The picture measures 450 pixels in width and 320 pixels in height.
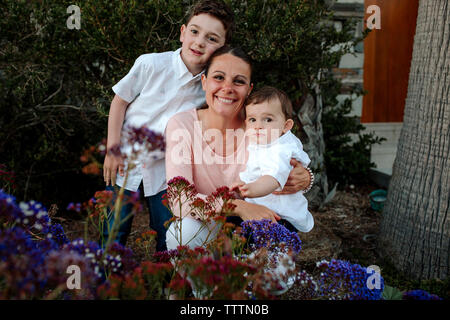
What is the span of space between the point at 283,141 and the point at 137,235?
2.10m

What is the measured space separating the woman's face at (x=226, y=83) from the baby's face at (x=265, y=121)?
11 cm

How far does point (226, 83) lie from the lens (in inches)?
84.1

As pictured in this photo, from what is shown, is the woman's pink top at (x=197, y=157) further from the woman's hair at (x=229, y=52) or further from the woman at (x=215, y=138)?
the woman's hair at (x=229, y=52)

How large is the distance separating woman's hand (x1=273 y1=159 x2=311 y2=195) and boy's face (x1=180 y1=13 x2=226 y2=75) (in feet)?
2.75

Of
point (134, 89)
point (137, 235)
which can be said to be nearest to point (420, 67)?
point (134, 89)

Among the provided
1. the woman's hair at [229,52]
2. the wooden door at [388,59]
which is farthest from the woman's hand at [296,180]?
the wooden door at [388,59]

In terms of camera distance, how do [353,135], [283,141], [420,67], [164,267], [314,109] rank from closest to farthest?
[164,267]
[283,141]
[420,67]
[314,109]
[353,135]

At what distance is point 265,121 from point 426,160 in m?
1.37

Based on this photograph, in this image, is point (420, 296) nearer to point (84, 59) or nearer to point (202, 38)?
point (202, 38)

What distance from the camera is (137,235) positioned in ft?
12.1

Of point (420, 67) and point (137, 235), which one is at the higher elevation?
point (420, 67)

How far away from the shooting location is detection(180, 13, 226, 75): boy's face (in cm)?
228

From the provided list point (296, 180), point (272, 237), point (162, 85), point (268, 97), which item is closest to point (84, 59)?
point (162, 85)
